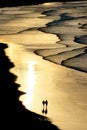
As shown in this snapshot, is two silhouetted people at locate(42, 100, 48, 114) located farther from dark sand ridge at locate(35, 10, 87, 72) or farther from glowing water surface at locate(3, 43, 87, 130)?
dark sand ridge at locate(35, 10, 87, 72)

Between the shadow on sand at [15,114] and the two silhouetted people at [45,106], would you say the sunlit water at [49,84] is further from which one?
the shadow on sand at [15,114]

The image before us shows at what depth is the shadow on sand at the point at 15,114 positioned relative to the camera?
37.0ft

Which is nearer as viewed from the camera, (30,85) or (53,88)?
(53,88)

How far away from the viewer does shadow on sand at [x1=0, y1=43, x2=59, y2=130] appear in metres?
11.3

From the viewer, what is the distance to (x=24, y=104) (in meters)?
13.5

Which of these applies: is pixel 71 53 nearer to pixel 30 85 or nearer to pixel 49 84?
pixel 49 84

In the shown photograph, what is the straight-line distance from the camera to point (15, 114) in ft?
40.0

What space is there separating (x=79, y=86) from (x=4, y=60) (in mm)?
5895

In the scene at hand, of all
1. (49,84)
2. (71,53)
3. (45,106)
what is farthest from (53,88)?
(71,53)

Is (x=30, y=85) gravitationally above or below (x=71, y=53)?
above

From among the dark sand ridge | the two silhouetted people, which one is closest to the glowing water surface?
the two silhouetted people

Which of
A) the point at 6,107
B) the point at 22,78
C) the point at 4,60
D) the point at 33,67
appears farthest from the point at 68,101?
the point at 4,60

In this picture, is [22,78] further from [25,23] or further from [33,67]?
[25,23]

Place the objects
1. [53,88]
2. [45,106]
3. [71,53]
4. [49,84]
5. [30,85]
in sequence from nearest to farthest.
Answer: [45,106], [53,88], [30,85], [49,84], [71,53]
